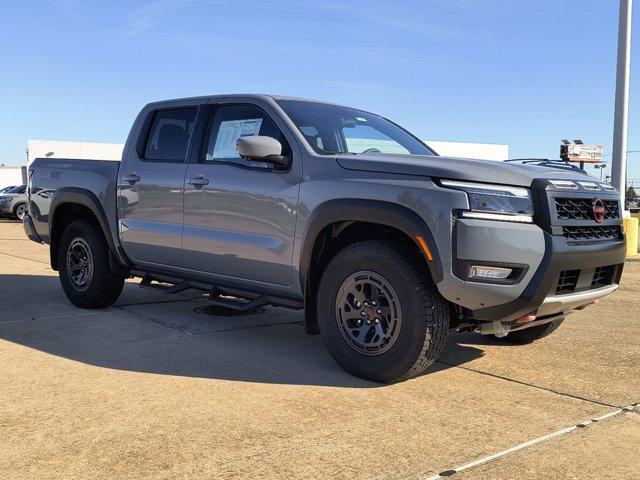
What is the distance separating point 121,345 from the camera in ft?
16.6

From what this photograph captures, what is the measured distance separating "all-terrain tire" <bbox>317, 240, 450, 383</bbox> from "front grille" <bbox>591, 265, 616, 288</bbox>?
1.02 m

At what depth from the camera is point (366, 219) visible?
13.5ft

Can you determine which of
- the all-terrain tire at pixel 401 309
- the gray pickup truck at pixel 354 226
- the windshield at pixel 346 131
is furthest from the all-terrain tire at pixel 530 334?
the windshield at pixel 346 131

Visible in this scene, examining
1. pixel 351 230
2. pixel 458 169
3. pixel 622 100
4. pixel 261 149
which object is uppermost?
pixel 622 100

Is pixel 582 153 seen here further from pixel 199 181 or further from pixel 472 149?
pixel 199 181

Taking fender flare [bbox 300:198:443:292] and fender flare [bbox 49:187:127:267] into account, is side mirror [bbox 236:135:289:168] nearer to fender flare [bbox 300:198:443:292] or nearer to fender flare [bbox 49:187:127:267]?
fender flare [bbox 300:198:443:292]

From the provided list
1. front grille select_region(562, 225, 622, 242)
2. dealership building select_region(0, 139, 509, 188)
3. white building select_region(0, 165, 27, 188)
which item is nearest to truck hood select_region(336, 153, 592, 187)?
front grille select_region(562, 225, 622, 242)

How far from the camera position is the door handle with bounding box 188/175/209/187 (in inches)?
204

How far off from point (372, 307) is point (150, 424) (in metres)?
1.52

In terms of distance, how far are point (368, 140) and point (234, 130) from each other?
1082 mm

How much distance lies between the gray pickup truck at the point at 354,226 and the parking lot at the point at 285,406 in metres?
0.38

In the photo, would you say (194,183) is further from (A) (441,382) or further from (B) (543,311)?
(B) (543,311)

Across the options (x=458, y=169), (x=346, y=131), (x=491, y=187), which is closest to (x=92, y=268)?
(x=346, y=131)

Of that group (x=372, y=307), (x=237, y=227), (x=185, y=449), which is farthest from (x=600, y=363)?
(x=185, y=449)
